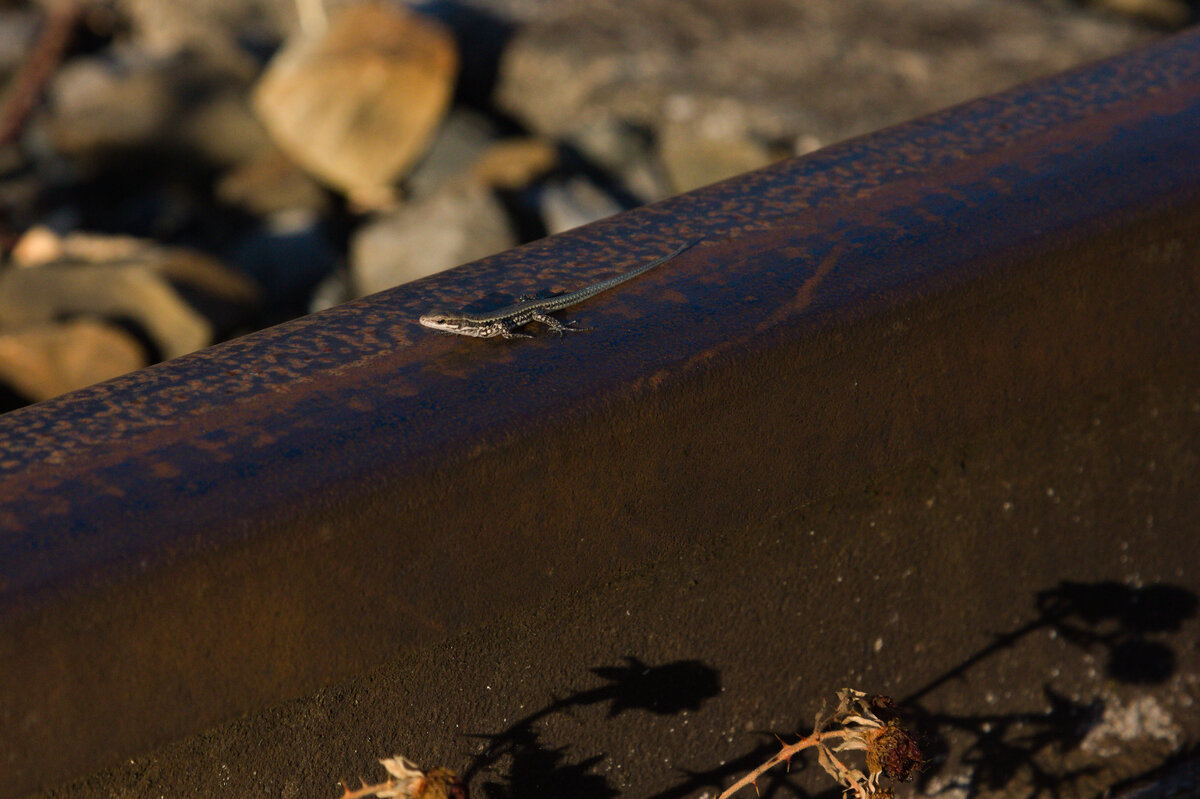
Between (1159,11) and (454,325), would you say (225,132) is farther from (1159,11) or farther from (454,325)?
(454,325)

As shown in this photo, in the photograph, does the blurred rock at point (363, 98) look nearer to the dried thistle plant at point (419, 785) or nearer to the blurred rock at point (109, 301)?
the blurred rock at point (109, 301)

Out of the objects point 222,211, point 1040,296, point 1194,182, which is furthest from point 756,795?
point 222,211

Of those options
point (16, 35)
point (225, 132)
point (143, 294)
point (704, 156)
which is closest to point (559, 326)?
point (143, 294)

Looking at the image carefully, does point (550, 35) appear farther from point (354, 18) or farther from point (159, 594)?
point (159, 594)

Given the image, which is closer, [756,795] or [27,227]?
[756,795]

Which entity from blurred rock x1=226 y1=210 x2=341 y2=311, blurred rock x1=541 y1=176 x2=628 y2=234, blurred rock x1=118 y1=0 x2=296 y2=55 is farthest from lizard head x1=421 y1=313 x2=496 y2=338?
blurred rock x1=118 y1=0 x2=296 y2=55

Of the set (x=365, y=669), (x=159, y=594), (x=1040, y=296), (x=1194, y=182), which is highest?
(x=1194, y=182)
